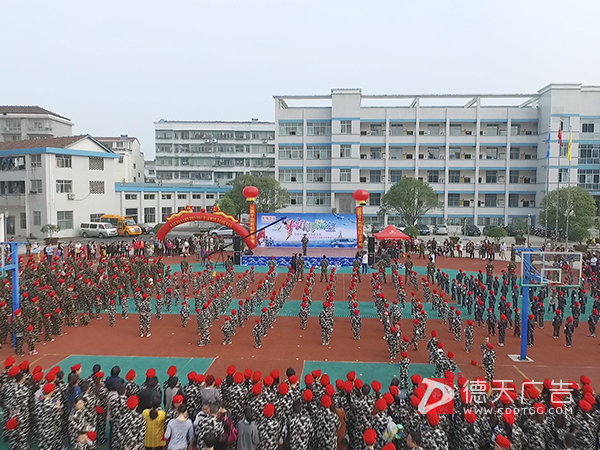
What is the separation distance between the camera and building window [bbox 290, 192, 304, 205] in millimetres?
44969

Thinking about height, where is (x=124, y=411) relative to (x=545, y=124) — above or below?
below

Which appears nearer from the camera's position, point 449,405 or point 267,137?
point 449,405

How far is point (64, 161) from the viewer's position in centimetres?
3581

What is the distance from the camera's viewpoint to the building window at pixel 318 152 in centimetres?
4416

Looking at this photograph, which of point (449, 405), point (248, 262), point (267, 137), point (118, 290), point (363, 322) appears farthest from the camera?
point (267, 137)

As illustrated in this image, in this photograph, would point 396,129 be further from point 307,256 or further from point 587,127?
point 307,256

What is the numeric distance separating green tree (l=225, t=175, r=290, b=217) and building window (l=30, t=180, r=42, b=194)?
13932 mm

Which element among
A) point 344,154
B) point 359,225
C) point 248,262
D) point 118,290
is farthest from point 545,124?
point 118,290

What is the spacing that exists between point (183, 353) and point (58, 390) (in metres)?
4.37

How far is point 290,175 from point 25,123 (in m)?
33.2

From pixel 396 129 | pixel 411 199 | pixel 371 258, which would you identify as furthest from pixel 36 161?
pixel 396 129

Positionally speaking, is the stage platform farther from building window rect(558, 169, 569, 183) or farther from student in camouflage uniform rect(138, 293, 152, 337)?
building window rect(558, 169, 569, 183)

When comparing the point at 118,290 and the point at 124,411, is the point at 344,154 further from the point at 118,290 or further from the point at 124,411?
the point at 124,411

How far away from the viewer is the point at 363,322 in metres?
13.8
